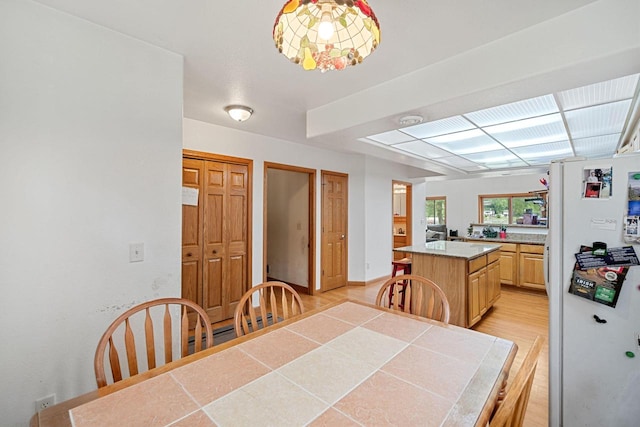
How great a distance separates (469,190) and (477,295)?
4643 mm

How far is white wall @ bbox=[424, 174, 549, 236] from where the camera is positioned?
649 cm

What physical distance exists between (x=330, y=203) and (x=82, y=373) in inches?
142

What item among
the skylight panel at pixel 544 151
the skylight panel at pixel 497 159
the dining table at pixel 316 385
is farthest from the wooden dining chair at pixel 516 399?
the skylight panel at pixel 497 159

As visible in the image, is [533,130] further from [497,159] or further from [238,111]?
[238,111]

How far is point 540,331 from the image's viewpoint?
3.21 meters

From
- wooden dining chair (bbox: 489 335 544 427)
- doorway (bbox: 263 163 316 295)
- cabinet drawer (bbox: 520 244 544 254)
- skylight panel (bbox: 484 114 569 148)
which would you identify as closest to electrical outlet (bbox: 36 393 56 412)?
wooden dining chair (bbox: 489 335 544 427)

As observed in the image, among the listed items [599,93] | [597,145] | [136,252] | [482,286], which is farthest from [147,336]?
[597,145]

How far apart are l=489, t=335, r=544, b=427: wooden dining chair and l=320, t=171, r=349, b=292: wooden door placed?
3808mm

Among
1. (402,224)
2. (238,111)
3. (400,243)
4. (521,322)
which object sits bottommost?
(521,322)

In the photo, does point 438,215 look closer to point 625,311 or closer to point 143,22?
point 625,311

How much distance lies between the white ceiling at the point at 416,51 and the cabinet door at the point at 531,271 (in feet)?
12.6

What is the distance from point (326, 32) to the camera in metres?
1.00

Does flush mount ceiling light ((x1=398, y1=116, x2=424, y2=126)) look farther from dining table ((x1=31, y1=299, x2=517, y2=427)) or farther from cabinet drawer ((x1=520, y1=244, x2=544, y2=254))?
cabinet drawer ((x1=520, y1=244, x2=544, y2=254))

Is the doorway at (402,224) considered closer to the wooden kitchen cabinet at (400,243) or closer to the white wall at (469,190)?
the wooden kitchen cabinet at (400,243)
